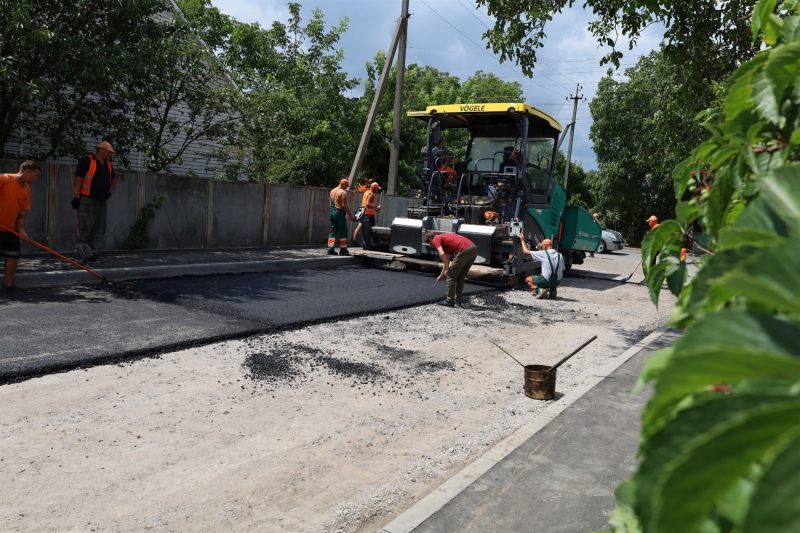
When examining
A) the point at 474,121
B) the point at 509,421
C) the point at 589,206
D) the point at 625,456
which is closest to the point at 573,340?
the point at 509,421

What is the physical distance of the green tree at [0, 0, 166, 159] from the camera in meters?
10.3

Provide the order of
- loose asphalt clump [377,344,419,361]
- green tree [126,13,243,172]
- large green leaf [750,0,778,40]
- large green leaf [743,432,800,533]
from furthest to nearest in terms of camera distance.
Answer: green tree [126,13,243,172] < loose asphalt clump [377,344,419,361] < large green leaf [750,0,778,40] < large green leaf [743,432,800,533]

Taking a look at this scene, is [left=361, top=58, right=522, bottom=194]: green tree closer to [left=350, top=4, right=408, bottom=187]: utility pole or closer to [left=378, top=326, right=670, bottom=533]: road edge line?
[left=350, top=4, right=408, bottom=187]: utility pole

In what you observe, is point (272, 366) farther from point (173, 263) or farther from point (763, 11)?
point (173, 263)

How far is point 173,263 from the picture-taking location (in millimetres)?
11484

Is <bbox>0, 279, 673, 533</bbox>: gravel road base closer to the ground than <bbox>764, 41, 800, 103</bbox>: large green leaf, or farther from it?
closer to the ground

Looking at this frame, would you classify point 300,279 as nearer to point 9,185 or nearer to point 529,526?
point 9,185

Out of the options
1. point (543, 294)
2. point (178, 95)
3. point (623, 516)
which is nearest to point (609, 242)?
point (543, 294)

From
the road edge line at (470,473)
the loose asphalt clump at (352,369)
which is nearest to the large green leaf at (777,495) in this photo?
the road edge line at (470,473)

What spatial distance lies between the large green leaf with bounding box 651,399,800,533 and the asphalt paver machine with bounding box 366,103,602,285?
1181 cm

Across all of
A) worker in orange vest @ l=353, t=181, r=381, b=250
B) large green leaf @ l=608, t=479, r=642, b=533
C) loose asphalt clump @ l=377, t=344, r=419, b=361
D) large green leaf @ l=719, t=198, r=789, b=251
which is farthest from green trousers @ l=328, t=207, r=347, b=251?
large green leaf @ l=719, t=198, r=789, b=251

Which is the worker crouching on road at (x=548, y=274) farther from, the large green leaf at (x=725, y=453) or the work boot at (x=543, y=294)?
the large green leaf at (x=725, y=453)

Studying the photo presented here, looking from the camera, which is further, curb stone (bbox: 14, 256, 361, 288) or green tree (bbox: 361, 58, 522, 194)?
green tree (bbox: 361, 58, 522, 194)

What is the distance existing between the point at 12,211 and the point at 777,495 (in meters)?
9.58
